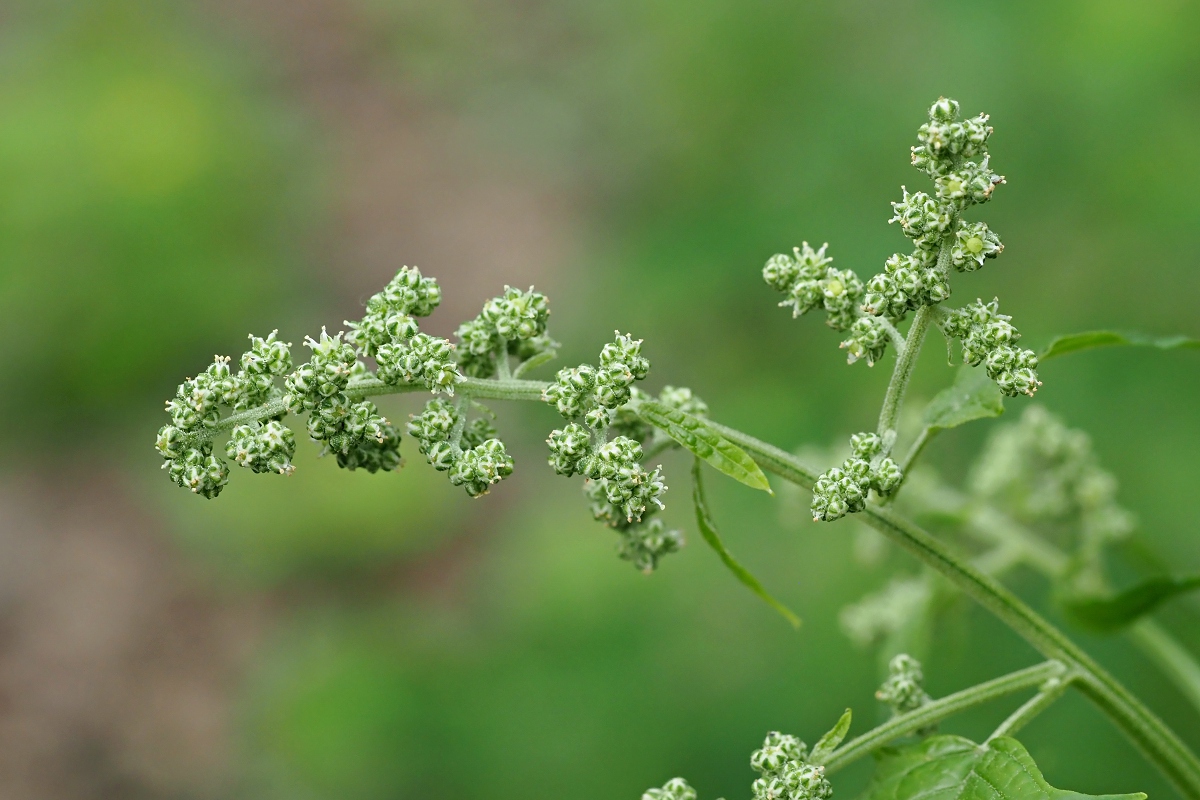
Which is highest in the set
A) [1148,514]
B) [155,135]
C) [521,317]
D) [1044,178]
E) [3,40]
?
[3,40]

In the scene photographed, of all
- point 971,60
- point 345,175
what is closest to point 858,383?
point 971,60

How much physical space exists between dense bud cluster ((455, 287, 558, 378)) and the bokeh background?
182cm

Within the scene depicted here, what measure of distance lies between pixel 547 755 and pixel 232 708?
20.0 ft

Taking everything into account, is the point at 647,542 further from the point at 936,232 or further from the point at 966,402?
the point at 936,232

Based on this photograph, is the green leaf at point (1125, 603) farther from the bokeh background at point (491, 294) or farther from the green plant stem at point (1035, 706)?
the bokeh background at point (491, 294)

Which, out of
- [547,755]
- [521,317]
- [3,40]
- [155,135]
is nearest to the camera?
[521,317]

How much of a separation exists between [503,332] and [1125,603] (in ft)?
7.96

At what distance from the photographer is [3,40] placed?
Result: 19141 mm

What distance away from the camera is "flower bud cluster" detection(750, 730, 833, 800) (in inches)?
127

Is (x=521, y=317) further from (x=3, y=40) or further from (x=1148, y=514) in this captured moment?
(x=3, y=40)

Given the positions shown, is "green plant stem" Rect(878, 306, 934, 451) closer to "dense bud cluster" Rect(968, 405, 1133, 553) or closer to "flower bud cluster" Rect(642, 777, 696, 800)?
"flower bud cluster" Rect(642, 777, 696, 800)

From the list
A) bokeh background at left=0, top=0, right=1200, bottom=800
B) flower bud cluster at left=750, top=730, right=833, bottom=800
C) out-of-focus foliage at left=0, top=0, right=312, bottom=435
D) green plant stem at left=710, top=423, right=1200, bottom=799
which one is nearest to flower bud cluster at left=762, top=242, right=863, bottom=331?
green plant stem at left=710, top=423, right=1200, bottom=799

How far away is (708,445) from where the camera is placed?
10.5ft

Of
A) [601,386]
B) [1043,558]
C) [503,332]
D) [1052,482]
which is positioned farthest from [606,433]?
[1043,558]
